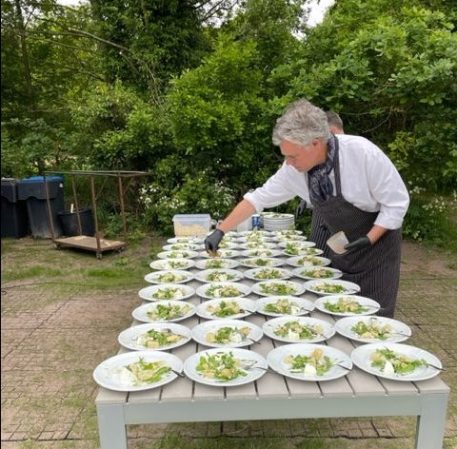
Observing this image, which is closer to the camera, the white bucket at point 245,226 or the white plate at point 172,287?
the white plate at point 172,287

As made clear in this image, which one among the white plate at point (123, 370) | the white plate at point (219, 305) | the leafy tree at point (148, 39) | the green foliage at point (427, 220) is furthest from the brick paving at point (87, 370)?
the leafy tree at point (148, 39)

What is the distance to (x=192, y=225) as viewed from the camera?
164 inches

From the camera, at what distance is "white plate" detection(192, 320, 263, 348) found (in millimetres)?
1661

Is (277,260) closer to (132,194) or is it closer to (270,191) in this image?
(270,191)

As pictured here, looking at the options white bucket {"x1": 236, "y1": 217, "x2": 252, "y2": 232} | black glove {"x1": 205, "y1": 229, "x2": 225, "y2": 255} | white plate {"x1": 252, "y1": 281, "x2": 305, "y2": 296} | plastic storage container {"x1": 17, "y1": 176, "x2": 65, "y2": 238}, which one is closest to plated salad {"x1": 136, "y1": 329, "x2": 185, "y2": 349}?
white plate {"x1": 252, "y1": 281, "x2": 305, "y2": 296}

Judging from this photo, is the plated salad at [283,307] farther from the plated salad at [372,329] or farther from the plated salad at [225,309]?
the plated salad at [372,329]

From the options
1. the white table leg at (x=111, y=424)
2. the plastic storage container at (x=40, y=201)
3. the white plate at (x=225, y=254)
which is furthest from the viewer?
the plastic storage container at (x=40, y=201)

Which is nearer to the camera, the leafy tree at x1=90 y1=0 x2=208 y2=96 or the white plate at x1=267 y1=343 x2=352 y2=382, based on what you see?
the white plate at x1=267 y1=343 x2=352 y2=382

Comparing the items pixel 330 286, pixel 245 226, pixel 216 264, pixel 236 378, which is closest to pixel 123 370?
pixel 236 378

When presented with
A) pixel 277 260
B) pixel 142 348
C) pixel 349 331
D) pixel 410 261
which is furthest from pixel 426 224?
pixel 142 348

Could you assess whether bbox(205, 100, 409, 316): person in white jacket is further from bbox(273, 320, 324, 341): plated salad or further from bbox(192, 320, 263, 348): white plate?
bbox(192, 320, 263, 348): white plate

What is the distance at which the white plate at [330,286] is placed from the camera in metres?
2.21

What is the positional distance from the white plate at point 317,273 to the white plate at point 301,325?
60cm

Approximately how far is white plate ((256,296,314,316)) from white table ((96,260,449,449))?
547 mm
